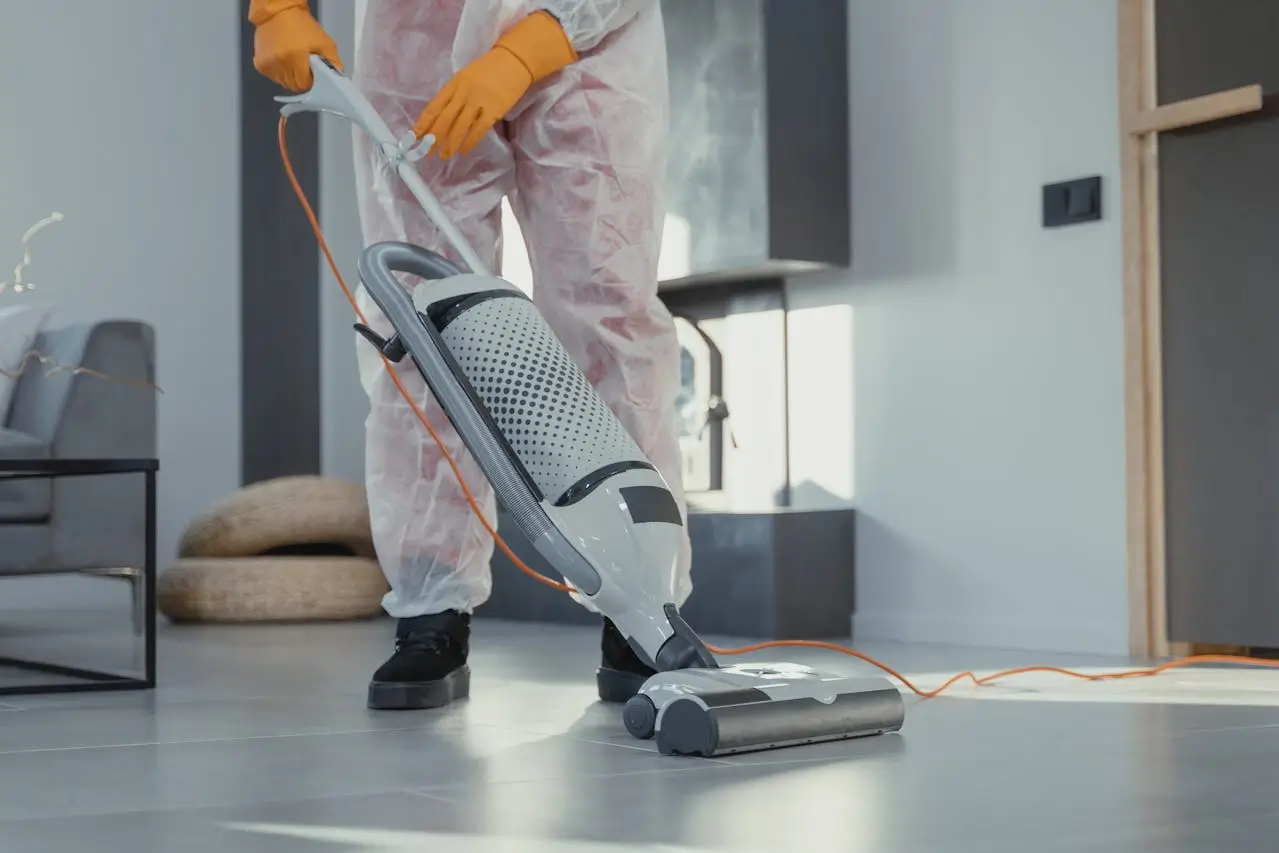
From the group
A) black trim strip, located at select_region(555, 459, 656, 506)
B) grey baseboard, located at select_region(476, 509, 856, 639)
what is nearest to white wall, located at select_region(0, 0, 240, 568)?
grey baseboard, located at select_region(476, 509, 856, 639)

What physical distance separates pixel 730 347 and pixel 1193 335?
3.72ft

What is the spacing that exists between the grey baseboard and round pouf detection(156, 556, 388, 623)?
866 millimetres

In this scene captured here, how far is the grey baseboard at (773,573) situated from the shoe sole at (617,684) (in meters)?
1.25

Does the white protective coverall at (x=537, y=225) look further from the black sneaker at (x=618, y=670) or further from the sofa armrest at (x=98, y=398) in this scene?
the sofa armrest at (x=98, y=398)

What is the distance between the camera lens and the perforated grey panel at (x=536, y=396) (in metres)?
1.54

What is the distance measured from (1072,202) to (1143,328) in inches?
10.9

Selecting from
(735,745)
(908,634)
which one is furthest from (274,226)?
(735,745)

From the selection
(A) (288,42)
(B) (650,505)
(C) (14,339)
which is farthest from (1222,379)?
(C) (14,339)

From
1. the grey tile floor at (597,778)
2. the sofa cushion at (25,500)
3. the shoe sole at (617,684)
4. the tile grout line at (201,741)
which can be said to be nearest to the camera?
the grey tile floor at (597,778)

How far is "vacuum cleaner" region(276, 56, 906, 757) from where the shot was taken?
1443 mm

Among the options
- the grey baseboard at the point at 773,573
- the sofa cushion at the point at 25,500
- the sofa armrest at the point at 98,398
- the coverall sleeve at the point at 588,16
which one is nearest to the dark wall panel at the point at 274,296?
the sofa armrest at the point at 98,398

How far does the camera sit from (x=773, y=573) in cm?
316

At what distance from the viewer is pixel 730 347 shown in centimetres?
359

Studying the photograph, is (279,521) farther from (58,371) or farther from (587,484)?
(587,484)
